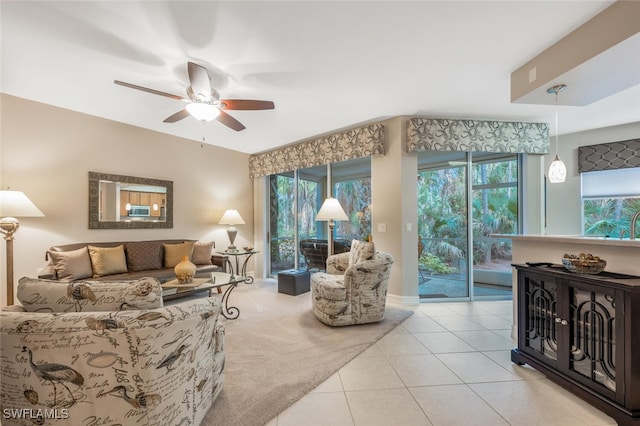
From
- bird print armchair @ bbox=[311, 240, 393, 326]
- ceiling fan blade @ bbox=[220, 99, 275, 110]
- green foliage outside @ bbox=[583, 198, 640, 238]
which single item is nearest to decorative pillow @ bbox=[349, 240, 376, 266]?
bird print armchair @ bbox=[311, 240, 393, 326]

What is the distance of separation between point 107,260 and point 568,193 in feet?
23.9

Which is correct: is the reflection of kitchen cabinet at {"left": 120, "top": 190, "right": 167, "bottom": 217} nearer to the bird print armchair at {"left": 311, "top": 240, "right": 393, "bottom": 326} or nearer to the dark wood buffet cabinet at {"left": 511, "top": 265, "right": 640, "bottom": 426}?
the bird print armchair at {"left": 311, "top": 240, "right": 393, "bottom": 326}

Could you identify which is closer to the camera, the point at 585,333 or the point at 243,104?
the point at 585,333

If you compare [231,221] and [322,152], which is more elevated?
[322,152]

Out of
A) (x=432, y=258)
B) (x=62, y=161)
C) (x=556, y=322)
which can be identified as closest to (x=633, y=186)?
(x=432, y=258)

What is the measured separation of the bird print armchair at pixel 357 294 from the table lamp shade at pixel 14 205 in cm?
340

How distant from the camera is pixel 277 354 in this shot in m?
2.47

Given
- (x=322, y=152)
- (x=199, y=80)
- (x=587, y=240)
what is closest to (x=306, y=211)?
(x=322, y=152)

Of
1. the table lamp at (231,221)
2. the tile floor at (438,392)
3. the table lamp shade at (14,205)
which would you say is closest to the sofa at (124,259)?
the table lamp at (231,221)

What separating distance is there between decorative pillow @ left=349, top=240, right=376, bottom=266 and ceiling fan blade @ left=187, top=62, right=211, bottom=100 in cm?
238

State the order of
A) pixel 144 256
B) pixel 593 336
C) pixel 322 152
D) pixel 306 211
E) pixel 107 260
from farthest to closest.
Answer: pixel 306 211 → pixel 322 152 → pixel 144 256 → pixel 107 260 → pixel 593 336

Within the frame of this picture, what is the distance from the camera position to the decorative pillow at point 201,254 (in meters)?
4.55

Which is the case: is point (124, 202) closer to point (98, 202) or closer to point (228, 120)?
point (98, 202)

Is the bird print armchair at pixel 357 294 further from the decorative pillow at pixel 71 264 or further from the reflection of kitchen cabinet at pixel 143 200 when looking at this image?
the reflection of kitchen cabinet at pixel 143 200
